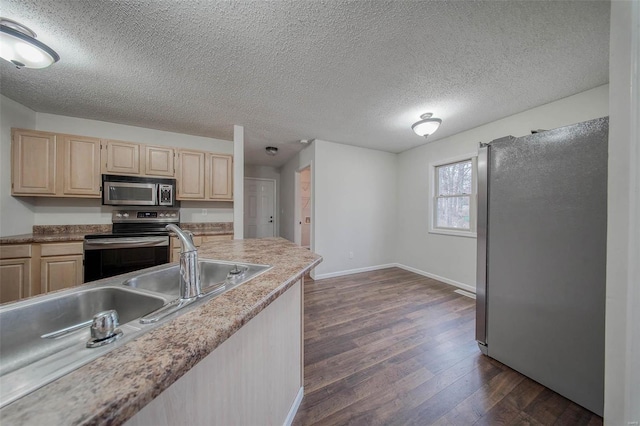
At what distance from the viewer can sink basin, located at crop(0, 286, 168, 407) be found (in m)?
0.38

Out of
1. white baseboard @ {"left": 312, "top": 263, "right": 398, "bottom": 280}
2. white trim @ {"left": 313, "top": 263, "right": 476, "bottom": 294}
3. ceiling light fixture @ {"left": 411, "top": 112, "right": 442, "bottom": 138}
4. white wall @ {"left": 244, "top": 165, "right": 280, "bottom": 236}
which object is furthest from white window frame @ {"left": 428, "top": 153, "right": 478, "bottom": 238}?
white wall @ {"left": 244, "top": 165, "right": 280, "bottom": 236}

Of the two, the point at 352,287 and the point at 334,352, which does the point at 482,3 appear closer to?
the point at 334,352

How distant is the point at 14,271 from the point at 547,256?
15.8 ft

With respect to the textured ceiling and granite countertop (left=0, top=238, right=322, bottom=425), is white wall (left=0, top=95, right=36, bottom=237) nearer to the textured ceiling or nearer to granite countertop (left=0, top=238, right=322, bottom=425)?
the textured ceiling

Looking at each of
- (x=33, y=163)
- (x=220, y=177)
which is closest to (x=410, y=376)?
(x=220, y=177)

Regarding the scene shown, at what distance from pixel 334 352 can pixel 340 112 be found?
261 cm

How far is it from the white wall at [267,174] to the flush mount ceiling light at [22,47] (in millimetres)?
3840

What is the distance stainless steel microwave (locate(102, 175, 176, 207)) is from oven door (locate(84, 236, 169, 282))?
553 millimetres

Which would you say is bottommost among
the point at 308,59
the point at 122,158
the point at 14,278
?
the point at 14,278

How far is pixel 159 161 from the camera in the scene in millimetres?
2992

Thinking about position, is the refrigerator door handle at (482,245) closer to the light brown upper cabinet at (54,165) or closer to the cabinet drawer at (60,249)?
the cabinet drawer at (60,249)

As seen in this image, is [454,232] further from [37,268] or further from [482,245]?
[37,268]

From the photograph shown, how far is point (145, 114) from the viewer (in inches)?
107

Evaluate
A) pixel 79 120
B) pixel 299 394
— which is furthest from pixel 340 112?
pixel 79 120
